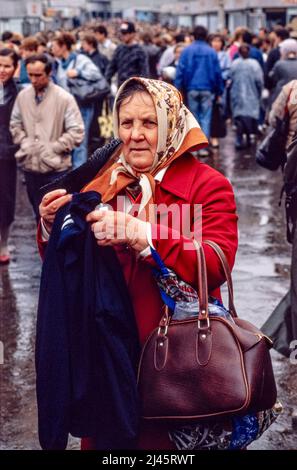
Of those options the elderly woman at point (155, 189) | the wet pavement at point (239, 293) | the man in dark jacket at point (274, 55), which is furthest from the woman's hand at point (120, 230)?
the man in dark jacket at point (274, 55)

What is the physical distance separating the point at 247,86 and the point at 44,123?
869 cm

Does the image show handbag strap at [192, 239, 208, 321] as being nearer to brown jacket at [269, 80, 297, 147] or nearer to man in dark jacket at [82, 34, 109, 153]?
brown jacket at [269, 80, 297, 147]

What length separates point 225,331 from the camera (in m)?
3.05

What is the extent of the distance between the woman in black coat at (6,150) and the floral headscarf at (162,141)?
221 inches

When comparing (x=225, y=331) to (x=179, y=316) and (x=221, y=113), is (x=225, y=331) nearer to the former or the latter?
(x=179, y=316)

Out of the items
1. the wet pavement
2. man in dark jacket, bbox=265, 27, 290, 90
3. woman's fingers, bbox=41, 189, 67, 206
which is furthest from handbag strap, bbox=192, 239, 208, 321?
man in dark jacket, bbox=265, 27, 290, 90

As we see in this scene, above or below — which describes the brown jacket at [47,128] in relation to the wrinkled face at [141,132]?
below

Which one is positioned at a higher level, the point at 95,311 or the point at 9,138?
the point at 95,311

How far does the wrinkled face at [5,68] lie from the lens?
8969 millimetres

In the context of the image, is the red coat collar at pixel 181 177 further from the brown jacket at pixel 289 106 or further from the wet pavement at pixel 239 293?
the wet pavement at pixel 239 293

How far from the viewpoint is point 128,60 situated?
1433 cm

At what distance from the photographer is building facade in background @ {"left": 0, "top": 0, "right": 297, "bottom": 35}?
29828mm

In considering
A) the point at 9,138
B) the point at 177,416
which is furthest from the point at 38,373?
the point at 9,138

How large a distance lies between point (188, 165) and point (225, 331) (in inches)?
24.2
